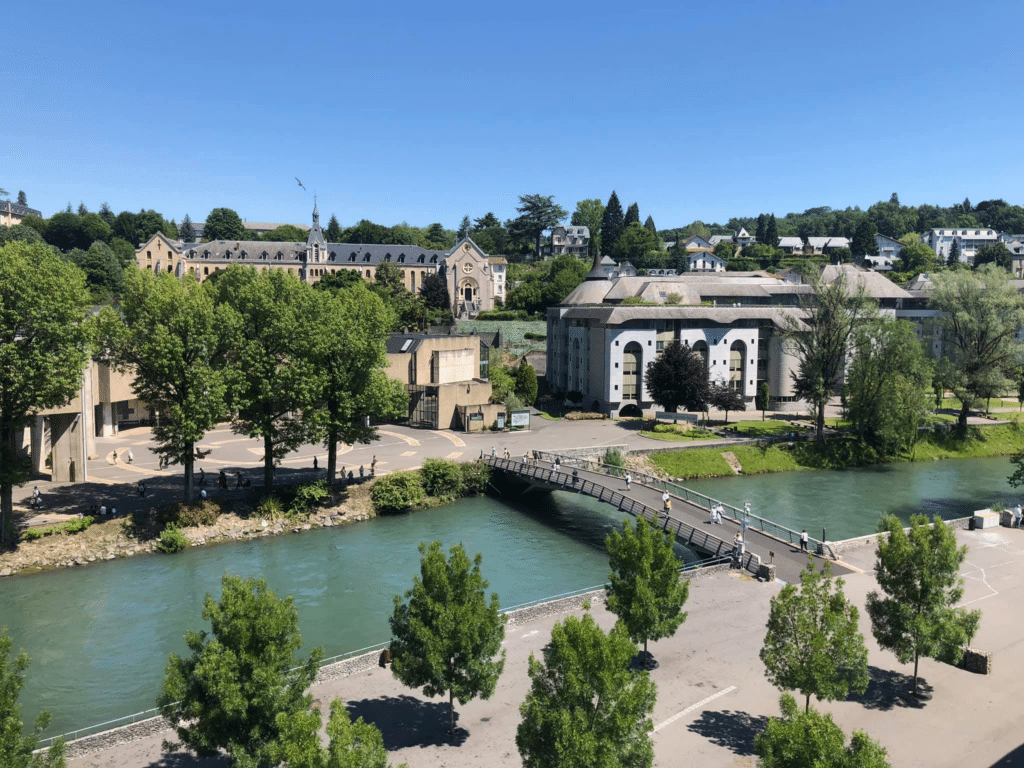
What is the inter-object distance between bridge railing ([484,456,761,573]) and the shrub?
2.90 m

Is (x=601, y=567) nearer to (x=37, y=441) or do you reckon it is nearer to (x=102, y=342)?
(x=102, y=342)

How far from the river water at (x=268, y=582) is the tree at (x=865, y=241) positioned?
12575 cm

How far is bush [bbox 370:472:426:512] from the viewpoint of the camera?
1673 inches

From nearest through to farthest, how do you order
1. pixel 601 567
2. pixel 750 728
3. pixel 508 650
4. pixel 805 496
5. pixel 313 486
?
pixel 750 728, pixel 508 650, pixel 601 567, pixel 313 486, pixel 805 496

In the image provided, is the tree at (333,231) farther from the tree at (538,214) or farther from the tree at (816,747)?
the tree at (816,747)

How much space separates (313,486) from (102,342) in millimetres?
12293

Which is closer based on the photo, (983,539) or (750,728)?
(750,728)

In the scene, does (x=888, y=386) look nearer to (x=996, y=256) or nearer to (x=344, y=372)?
(x=344, y=372)

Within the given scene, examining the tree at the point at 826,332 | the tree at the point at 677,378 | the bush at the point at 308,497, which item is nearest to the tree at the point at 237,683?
the bush at the point at 308,497

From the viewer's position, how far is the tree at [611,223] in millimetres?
143625

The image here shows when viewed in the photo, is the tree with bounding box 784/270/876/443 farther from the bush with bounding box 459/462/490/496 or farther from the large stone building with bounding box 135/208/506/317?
the large stone building with bounding box 135/208/506/317

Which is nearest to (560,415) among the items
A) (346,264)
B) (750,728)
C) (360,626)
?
(360,626)

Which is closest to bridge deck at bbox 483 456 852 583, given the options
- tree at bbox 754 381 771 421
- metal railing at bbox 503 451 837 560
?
metal railing at bbox 503 451 837 560

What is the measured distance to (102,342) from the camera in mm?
37344
